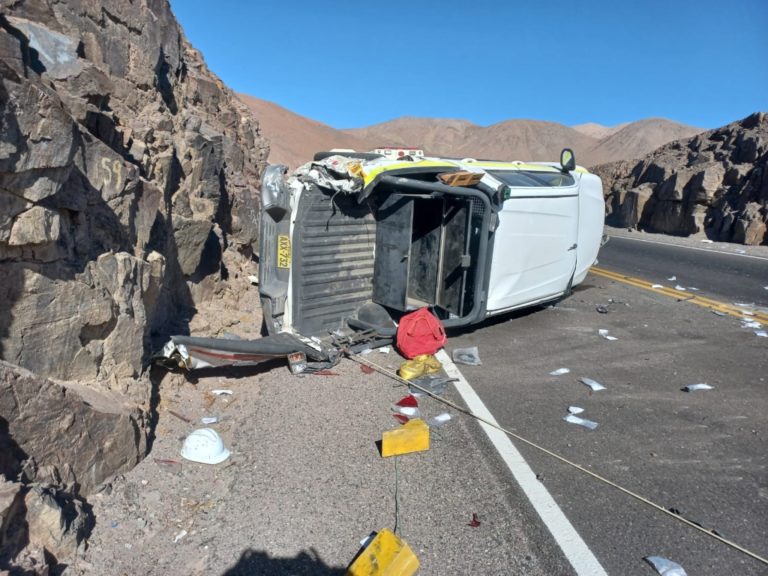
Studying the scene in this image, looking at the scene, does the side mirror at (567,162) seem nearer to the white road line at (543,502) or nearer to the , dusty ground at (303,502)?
the white road line at (543,502)

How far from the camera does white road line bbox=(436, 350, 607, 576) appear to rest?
9.52ft

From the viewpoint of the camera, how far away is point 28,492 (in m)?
2.67

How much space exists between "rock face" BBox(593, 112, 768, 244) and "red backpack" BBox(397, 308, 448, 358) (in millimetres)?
15726

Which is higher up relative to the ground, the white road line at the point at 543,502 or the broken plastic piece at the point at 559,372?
the broken plastic piece at the point at 559,372

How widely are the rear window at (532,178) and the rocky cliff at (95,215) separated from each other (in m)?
3.73

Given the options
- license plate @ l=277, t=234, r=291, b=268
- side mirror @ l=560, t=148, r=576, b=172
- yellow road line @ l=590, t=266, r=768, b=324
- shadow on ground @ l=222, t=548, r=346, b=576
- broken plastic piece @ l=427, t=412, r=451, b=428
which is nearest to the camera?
shadow on ground @ l=222, t=548, r=346, b=576

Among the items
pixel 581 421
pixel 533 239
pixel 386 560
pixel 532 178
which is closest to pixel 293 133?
pixel 532 178

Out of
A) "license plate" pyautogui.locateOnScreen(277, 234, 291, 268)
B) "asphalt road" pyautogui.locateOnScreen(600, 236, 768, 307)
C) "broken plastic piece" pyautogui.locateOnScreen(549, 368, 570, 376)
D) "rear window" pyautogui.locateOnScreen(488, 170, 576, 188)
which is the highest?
"rear window" pyautogui.locateOnScreen(488, 170, 576, 188)

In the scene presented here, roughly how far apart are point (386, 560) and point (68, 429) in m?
1.92

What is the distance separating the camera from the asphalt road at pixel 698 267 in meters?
9.84

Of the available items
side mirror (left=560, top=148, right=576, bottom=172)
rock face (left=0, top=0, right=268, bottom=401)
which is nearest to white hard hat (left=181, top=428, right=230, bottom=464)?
rock face (left=0, top=0, right=268, bottom=401)

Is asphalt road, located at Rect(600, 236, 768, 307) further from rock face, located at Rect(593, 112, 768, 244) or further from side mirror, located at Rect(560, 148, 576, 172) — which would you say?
side mirror, located at Rect(560, 148, 576, 172)

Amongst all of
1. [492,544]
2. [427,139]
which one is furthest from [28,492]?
[427,139]

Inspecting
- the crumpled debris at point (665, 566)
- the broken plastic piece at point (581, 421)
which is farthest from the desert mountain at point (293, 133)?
the crumpled debris at point (665, 566)
